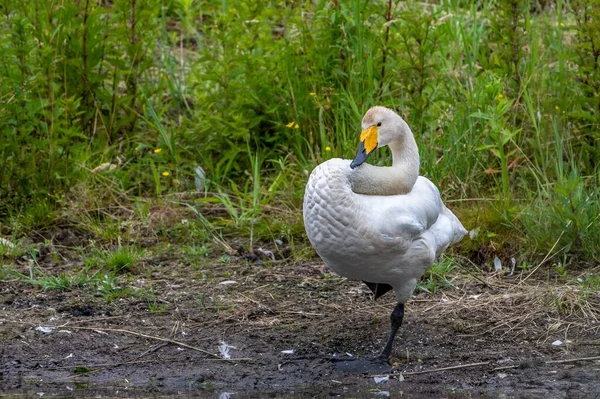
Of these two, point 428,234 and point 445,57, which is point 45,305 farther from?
point 445,57

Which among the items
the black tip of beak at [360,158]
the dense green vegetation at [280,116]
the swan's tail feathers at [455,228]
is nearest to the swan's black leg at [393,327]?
the swan's tail feathers at [455,228]

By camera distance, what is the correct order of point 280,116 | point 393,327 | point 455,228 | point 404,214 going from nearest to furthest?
point 404,214 < point 393,327 < point 455,228 < point 280,116

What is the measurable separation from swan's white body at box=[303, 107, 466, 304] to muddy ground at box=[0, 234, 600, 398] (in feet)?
1.34

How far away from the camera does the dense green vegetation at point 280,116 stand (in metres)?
6.34

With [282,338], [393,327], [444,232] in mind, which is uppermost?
[444,232]

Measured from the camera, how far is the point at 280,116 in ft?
23.3

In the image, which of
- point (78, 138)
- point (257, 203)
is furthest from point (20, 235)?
point (257, 203)

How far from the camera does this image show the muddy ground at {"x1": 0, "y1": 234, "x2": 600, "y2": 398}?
4672 millimetres

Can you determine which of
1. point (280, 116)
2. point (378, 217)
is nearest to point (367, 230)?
point (378, 217)

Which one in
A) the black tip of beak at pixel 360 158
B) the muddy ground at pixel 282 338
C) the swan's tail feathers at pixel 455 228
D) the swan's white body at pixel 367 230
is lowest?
the muddy ground at pixel 282 338

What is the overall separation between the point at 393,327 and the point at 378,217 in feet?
1.99

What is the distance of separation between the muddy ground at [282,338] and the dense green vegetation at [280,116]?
0.64m

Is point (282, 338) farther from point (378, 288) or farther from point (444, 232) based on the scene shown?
point (444, 232)

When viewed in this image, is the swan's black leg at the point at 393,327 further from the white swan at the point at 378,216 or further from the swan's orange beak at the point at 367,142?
the swan's orange beak at the point at 367,142
